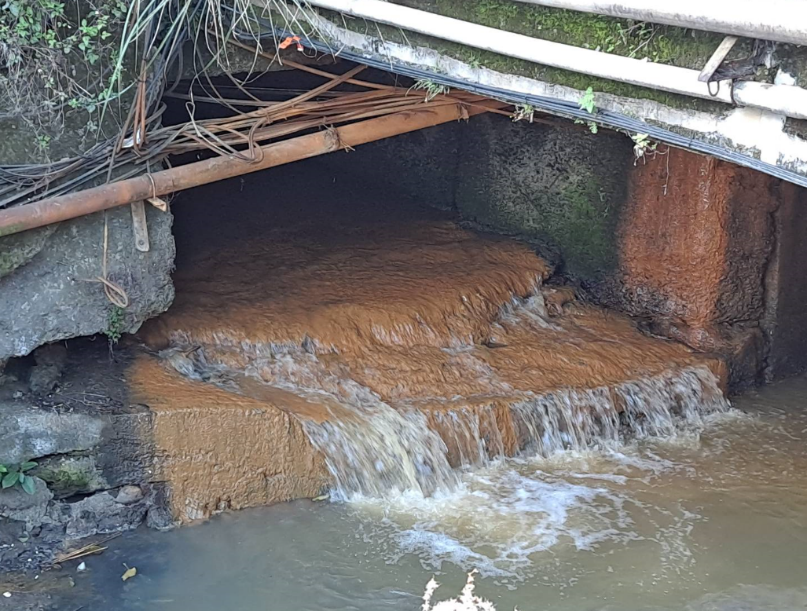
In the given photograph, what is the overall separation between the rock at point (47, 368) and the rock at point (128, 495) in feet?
2.16

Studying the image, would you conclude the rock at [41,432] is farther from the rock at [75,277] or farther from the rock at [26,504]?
the rock at [75,277]

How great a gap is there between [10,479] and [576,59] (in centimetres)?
337

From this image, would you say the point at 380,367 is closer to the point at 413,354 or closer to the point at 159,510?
the point at 413,354

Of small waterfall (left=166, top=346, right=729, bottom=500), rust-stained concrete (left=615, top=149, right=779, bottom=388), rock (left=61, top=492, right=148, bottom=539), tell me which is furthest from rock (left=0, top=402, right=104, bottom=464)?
rust-stained concrete (left=615, top=149, right=779, bottom=388)

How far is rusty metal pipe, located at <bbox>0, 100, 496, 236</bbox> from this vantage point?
4.58 meters

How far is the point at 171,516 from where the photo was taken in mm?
5000

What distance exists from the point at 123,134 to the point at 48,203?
51 centimetres

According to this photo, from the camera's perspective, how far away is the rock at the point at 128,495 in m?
4.94

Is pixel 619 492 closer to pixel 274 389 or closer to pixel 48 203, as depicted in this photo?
pixel 274 389

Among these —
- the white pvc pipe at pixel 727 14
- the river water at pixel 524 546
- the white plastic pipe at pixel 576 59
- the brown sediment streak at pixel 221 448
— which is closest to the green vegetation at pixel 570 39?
the white plastic pipe at pixel 576 59

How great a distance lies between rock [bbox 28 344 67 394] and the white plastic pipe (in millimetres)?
2345

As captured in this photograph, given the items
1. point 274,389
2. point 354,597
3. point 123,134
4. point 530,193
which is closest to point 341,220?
point 530,193

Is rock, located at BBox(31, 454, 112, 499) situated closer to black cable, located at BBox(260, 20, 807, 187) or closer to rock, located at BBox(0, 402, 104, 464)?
rock, located at BBox(0, 402, 104, 464)

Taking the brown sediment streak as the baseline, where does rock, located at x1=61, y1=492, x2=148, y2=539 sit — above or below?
below
